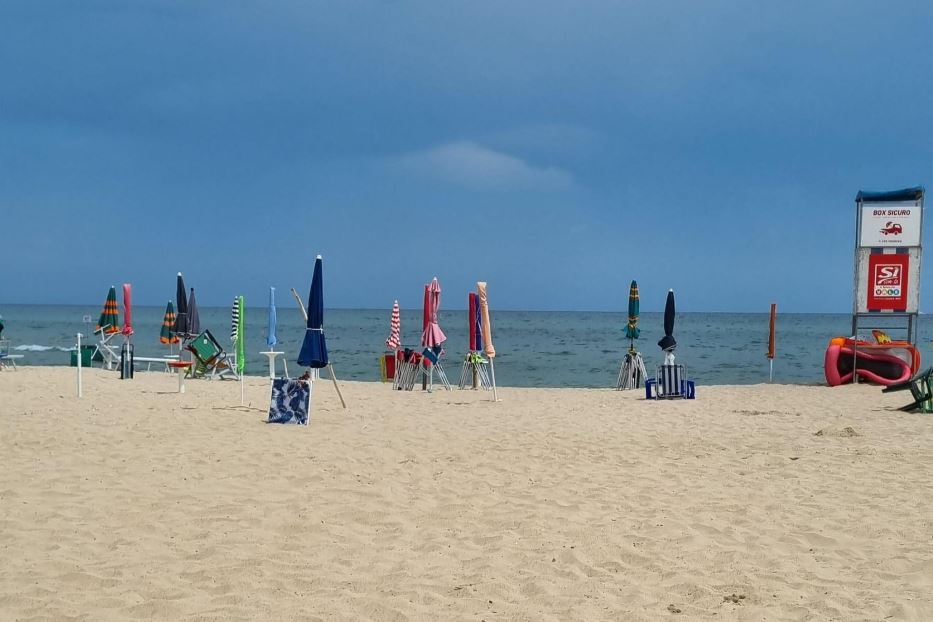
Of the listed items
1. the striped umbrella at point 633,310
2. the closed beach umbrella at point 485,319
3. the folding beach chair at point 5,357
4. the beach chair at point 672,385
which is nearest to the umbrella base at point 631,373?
the striped umbrella at point 633,310

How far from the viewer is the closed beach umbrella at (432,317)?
13.7m

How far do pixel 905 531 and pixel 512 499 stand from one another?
8.36 ft

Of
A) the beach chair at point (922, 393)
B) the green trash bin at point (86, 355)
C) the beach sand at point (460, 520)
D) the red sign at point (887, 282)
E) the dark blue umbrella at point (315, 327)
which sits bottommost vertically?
the green trash bin at point (86, 355)

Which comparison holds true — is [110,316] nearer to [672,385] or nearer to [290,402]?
[290,402]

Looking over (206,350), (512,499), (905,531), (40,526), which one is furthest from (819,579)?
(206,350)

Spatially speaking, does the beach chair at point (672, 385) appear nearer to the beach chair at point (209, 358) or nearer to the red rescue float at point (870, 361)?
the red rescue float at point (870, 361)

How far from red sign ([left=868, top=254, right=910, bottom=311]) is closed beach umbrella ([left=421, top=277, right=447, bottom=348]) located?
365 inches

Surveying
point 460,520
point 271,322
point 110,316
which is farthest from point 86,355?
point 460,520

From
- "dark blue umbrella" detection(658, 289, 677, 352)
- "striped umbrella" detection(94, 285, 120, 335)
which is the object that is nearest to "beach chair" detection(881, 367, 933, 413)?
"dark blue umbrella" detection(658, 289, 677, 352)

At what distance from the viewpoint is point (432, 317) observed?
14.0 m

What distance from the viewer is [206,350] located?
14.4 m

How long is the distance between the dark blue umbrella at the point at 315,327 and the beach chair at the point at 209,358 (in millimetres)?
4843

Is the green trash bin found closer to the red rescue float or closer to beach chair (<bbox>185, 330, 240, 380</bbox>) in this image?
beach chair (<bbox>185, 330, 240, 380</bbox>)

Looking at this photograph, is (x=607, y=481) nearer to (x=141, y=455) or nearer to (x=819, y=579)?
(x=819, y=579)
